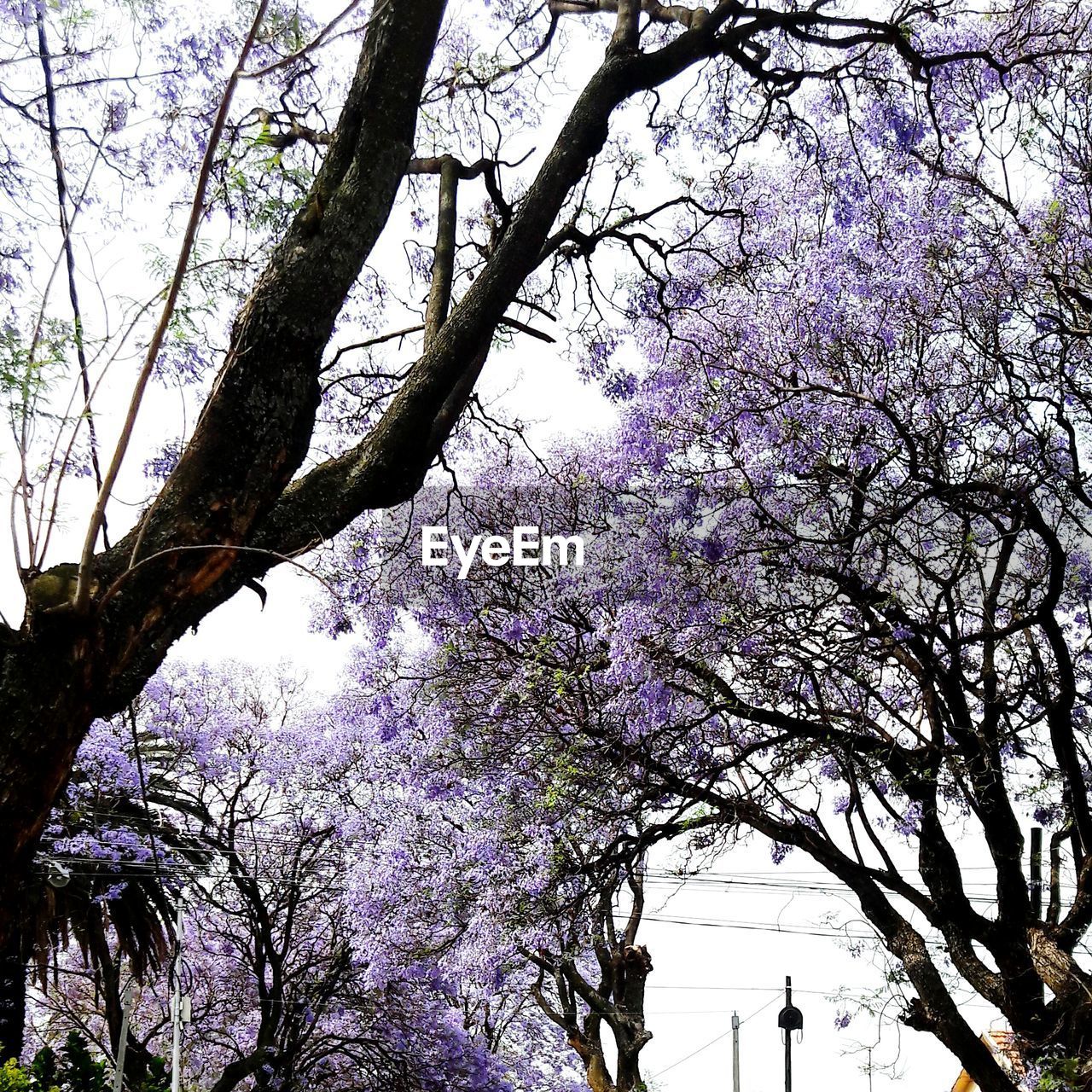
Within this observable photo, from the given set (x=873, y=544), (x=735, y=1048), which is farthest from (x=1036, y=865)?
(x=735, y=1048)

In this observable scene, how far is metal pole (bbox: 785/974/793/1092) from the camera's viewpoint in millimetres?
13867

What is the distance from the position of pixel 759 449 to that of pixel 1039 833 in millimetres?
2945

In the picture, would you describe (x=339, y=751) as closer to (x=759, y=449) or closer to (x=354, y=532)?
(x=354, y=532)

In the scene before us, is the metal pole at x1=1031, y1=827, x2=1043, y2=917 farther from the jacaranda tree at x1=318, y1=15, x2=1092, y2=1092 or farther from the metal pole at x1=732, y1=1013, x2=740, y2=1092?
the metal pole at x1=732, y1=1013, x2=740, y2=1092

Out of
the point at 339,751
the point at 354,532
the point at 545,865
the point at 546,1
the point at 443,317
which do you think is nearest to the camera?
the point at 443,317

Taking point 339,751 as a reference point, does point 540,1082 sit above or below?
below

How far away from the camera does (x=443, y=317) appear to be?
145 inches

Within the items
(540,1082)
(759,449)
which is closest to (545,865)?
(759,449)

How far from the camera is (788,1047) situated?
14.0 m

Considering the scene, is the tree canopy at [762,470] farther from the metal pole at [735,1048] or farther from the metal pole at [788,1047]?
the metal pole at [735,1048]

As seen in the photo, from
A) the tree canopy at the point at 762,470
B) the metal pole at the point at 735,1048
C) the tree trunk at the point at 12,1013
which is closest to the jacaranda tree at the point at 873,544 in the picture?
the tree canopy at the point at 762,470

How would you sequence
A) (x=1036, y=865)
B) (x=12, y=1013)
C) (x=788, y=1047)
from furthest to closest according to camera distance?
(x=788, y=1047) → (x=12, y=1013) → (x=1036, y=865)

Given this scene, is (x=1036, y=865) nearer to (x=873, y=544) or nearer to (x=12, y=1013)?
(x=873, y=544)

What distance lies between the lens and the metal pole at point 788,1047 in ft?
45.5
